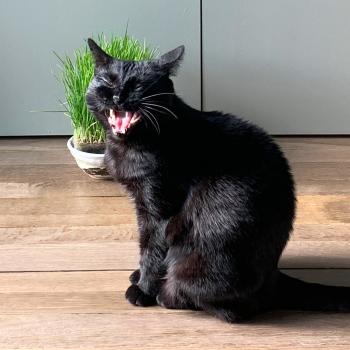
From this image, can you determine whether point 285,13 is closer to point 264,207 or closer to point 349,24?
point 349,24

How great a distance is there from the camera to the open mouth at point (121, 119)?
1.05 meters

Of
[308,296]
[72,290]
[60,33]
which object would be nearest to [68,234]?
[72,290]

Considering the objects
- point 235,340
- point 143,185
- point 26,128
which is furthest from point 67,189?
point 235,340

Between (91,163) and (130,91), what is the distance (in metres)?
0.59

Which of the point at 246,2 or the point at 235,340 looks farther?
the point at 246,2

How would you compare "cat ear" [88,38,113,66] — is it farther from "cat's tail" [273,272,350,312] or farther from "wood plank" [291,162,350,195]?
"wood plank" [291,162,350,195]

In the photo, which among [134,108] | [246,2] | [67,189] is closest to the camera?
[134,108]

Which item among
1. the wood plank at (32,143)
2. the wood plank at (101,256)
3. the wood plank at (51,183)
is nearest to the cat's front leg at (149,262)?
the wood plank at (101,256)

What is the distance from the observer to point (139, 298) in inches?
46.8

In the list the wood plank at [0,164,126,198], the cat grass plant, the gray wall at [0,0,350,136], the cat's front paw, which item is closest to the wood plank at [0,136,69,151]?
the gray wall at [0,0,350,136]

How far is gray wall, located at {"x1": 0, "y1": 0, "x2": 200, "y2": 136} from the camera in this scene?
5.81 ft

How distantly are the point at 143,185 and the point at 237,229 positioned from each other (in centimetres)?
16

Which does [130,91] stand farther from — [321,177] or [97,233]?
[321,177]

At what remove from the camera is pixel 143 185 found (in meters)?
1.11
